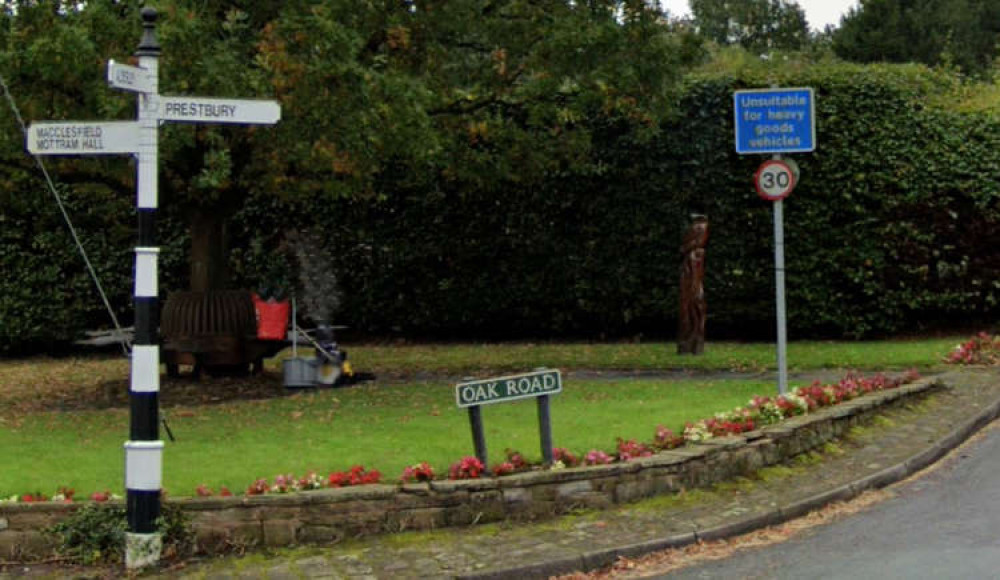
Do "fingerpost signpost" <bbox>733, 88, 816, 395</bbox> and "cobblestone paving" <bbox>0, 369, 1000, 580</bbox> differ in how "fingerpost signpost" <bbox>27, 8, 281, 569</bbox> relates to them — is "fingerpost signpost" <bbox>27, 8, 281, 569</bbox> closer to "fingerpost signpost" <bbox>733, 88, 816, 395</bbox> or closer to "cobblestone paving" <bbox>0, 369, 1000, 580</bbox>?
"cobblestone paving" <bbox>0, 369, 1000, 580</bbox>

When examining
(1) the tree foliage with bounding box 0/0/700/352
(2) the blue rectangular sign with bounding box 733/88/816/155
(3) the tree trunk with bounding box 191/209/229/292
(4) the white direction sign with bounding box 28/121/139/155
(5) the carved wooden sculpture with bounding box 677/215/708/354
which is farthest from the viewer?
(5) the carved wooden sculpture with bounding box 677/215/708/354

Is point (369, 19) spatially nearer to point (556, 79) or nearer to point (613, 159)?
point (556, 79)

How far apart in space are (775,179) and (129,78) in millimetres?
6450

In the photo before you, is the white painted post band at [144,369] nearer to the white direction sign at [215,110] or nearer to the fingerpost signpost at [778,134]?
the white direction sign at [215,110]

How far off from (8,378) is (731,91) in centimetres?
1237

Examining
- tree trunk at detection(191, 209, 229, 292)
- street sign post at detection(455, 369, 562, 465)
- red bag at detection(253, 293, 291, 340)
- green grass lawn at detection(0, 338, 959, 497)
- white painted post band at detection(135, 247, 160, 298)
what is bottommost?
green grass lawn at detection(0, 338, 959, 497)

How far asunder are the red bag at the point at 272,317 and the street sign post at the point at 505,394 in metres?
6.98

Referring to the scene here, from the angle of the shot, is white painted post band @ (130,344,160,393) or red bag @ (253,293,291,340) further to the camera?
red bag @ (253,293,291,340)

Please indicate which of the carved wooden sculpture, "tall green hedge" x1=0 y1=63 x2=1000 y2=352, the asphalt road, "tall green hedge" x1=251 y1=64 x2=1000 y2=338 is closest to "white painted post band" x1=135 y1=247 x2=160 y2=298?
the asphalt road

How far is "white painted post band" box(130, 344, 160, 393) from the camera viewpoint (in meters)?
6.95

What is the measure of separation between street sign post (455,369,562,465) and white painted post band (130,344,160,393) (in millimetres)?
1998

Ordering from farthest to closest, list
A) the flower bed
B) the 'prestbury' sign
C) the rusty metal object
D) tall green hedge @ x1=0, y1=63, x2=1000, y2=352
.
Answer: tall green hedge @ x1=0, y1=63, x2=1000, y2=352, the rusty metal object, the 'prestbury' sign, the flower bed

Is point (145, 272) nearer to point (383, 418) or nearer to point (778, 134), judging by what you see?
point (383, 418)

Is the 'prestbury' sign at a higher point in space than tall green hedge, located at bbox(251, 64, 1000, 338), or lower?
lower
